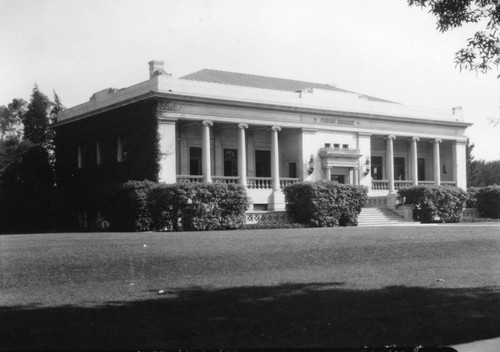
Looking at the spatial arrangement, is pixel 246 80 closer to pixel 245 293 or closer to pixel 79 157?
pixel 79 157

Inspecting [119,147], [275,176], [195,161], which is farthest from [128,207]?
[275,176]

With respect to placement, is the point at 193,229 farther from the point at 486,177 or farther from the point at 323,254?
the point at 486,177

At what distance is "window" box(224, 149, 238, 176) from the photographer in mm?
40688

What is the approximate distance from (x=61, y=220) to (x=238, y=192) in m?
10.5

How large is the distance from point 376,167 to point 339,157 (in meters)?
6.02

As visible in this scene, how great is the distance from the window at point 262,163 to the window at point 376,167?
8.78 m

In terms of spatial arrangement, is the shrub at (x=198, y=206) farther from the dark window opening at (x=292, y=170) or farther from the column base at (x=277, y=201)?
the dark window opening at (x=292, y=170)

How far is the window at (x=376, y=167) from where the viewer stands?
46.1 metres

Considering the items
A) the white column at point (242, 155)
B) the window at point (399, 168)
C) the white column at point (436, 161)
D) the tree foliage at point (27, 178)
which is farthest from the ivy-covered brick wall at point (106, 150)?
the white column at point (436, 161)

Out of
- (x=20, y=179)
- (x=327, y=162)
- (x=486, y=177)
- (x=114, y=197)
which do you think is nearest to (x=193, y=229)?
(x=114, y=197)

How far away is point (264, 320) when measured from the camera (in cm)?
871

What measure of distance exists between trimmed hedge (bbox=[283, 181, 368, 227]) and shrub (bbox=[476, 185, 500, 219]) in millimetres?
11297

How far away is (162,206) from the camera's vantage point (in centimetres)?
3011

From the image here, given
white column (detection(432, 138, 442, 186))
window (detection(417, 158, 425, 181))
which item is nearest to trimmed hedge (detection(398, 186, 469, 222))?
white column (detection(432, 138, 442, 186))
